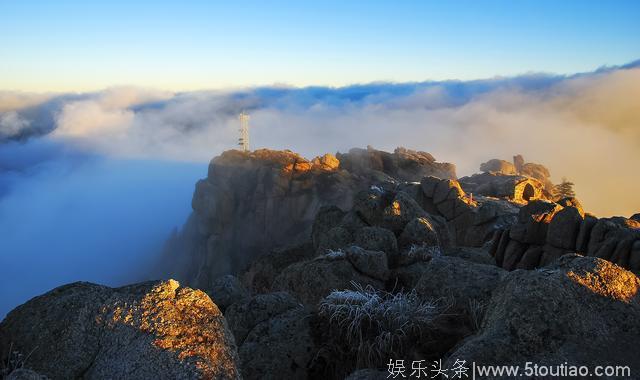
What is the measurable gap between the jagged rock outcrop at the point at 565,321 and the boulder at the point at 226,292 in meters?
7.96

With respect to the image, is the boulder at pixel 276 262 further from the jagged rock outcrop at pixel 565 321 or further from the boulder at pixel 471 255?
the jagged rock outcrop at pixel 565 321

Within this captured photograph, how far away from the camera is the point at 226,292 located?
13414 millimetres

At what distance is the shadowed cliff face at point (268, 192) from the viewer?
9606 cm

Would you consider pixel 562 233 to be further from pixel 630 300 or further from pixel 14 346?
pixel 14 346

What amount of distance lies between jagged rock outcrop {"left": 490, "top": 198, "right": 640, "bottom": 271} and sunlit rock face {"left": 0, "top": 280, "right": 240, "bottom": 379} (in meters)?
19.2

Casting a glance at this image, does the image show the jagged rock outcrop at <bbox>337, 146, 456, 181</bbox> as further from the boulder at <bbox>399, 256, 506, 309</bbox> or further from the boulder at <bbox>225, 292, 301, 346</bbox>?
the boulder at <bbox>225, 292, 301, 346</bbox>

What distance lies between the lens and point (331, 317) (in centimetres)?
884

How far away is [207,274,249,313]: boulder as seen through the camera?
13.1 m

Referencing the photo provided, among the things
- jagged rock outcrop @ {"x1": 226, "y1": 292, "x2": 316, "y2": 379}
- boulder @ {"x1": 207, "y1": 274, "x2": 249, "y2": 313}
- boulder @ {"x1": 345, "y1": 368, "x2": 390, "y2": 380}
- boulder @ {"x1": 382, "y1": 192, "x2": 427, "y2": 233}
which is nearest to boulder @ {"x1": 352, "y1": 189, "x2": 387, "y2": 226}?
boulder @ {"x1": 382, "y1": 192, "x2": 427, "y2": 233}

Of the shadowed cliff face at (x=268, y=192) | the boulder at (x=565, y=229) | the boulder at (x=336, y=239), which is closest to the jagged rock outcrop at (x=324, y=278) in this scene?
the boulder at (x=336, y=239)

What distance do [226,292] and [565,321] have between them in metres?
9.22

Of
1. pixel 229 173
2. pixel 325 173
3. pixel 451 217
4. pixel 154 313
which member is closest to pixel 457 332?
pixel 154 313

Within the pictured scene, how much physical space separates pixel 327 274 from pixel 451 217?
32306 millimetres

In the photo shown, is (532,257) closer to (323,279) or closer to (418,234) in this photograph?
(418,234)
